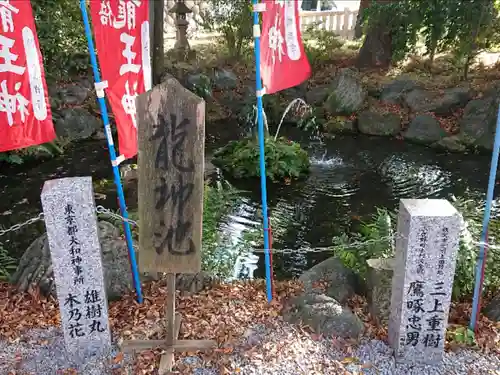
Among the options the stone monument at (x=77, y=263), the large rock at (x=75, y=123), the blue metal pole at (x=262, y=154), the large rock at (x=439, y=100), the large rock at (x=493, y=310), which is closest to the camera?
the stone monument at (x=77, y=263)

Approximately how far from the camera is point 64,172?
10.7 meters

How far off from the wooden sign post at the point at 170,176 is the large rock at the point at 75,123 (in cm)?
993

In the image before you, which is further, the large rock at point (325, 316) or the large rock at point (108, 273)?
the large rock at point (108, 273)

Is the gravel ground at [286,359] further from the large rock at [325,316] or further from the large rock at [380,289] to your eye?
the large rock at [380,289]

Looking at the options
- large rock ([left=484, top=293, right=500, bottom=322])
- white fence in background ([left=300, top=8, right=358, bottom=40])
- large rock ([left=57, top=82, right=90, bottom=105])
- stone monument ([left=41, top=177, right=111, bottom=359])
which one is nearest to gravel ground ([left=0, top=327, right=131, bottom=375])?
stone monument ([left=41, top=177, right=111, bottom=359])

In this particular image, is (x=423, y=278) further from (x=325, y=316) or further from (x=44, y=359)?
(x=44, y=359)

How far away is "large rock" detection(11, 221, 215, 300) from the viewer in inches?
197

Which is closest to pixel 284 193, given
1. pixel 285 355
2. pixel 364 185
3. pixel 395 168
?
pixel 364 185

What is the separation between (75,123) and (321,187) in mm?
7296

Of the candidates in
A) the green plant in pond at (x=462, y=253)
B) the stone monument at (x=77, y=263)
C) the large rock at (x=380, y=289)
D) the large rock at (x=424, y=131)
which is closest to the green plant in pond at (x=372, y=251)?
the green plant in pond at (x=462, y=253)

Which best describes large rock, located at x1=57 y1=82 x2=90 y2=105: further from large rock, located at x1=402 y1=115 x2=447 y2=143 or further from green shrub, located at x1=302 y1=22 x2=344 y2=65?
large rock, located at x1=402 y1=115 x2=447 y2=143

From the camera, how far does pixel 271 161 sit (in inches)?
401

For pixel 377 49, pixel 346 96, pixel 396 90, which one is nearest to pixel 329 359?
pixel 346 96

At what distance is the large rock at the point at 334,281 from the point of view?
516cm
